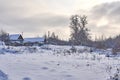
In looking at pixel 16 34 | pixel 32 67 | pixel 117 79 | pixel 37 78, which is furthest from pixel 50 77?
pixel 16 34

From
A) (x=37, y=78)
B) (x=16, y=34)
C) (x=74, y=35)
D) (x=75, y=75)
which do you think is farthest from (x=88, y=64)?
(x=16, y=34)

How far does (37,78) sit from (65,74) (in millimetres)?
1108

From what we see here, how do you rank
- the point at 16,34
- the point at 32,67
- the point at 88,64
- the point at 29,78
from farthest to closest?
the point at 16,34, the point at 88,64, the point at 32,67, the point at 29,78

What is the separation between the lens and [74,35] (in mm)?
78938

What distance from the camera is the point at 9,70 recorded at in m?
9.80

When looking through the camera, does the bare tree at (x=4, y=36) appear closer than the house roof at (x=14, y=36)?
Yes

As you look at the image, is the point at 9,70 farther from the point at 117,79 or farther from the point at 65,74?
the point at 117,79

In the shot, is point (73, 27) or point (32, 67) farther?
point (73, 27)

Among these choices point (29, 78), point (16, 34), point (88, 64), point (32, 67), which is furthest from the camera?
point (16, 34)

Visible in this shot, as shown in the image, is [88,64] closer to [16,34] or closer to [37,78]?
[37,78]

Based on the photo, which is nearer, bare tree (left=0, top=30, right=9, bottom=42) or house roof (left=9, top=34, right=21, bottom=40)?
bare tree (left=0, top=30, right=9, bottom=42)

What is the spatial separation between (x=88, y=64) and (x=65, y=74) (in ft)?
7.34

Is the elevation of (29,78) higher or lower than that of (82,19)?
lower

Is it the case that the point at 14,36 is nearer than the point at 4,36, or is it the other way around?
the point at 4,36
